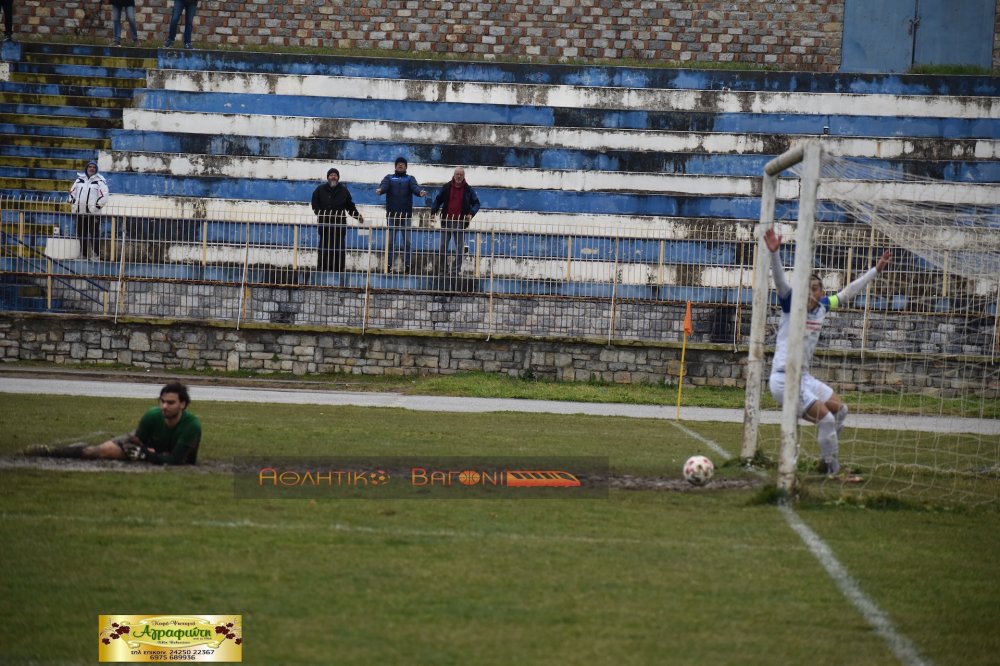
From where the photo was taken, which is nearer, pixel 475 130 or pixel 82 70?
pixel 475 130

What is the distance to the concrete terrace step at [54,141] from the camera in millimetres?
30797

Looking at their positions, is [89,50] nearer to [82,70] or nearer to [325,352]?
[82,70]

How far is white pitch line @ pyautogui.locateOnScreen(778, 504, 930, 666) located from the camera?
20.5 feet

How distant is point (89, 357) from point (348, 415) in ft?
30.7

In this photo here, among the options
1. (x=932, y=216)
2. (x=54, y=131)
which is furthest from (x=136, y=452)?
(x=54, y=131)

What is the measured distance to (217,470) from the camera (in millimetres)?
10875

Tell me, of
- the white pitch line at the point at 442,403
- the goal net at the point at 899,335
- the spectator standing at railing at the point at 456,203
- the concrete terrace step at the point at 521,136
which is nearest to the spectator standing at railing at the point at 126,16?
the concrete terrace step at the point at 521,136

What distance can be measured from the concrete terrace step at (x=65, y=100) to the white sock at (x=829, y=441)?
2378cm

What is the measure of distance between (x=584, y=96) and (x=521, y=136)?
2069 millimetres

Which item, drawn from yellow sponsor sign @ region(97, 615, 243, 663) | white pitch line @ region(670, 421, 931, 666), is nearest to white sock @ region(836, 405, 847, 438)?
white pitch line @ region(670, 421, 931, 666)

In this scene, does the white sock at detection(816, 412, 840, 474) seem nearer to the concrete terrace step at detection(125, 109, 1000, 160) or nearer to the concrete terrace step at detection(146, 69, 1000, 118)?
the concrete terrace step at detection(125, 109, 1000, 160)

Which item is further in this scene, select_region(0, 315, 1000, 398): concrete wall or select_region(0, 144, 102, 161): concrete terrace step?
select_region(0, 144, 102, 161): concrete terrace step

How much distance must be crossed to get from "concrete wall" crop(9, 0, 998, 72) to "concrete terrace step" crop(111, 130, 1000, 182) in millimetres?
5261

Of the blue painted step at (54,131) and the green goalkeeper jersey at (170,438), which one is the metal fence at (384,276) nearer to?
the blue painted step at (54,131)
